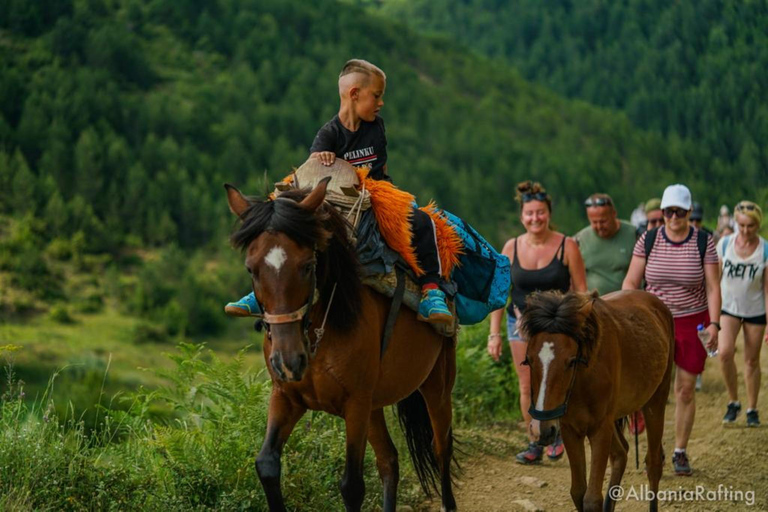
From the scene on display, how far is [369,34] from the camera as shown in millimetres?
160500

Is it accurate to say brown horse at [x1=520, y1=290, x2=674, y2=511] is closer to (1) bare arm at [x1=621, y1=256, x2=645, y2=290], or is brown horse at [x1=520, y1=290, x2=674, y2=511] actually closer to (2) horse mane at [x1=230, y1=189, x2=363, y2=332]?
(2) horse mane at [x1=230, y1=189, x2=363, y2=332]

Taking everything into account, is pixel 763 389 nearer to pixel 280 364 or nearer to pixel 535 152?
pixel 280 364

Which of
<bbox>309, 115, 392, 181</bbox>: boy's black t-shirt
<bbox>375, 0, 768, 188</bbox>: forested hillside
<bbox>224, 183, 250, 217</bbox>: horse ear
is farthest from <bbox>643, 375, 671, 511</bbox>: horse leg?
<bbox>375, 0, 768, 188</bbox>: forested hillside

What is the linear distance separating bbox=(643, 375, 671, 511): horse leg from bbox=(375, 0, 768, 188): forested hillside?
1161cm

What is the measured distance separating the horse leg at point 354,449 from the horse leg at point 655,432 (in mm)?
2551

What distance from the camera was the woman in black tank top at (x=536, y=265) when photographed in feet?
26.1

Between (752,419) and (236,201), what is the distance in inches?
270

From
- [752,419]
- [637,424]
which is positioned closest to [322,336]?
[637,424]

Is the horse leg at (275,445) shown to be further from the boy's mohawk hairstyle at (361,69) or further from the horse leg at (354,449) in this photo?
the boy's mohawk hairstyle at (361,69)

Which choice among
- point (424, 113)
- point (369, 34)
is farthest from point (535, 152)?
point (369, 34)

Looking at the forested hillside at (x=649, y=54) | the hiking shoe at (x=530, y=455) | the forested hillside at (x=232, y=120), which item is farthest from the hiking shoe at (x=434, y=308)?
the forested hillside at (x=232, y=120)

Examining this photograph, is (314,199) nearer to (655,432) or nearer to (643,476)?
(655,432)

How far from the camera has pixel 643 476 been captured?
25.2 ft

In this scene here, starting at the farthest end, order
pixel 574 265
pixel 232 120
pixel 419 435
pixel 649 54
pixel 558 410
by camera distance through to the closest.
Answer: pixel 232 120
pixel 649 54
pixel 574 265
pixel 419 435
pixel 558 410
